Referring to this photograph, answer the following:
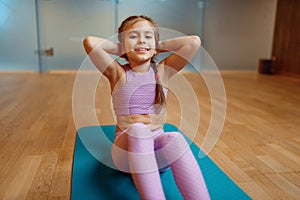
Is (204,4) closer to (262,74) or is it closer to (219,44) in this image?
(219,44)

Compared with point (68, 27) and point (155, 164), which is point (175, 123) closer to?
point (155, 164)

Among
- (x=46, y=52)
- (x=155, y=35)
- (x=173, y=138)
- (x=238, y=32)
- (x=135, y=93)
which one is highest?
(x=155, y=35)

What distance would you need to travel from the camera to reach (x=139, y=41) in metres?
1.15

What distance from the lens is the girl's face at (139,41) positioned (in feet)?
3.78

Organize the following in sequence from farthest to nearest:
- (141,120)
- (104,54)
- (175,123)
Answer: (175,123) < (141,120) < (104,54)

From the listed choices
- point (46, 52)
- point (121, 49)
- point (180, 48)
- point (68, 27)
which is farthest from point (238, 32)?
point (121, 49)

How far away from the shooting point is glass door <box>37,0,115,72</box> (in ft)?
16.6

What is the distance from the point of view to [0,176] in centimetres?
131

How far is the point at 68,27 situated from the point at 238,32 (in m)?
3.07

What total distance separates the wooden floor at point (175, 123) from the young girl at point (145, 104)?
1.10ft

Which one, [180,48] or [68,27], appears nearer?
[180,48]

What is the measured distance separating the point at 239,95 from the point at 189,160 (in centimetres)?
255

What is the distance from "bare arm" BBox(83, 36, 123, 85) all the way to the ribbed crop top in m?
0.05

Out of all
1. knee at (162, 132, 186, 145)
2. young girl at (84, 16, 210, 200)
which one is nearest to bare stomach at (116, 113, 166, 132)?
young girl at (84, 16, 210, 200)
